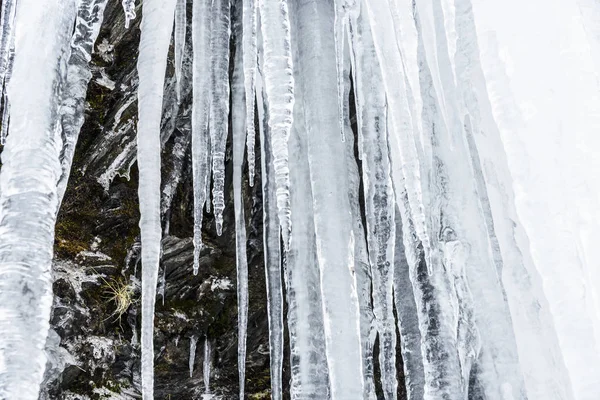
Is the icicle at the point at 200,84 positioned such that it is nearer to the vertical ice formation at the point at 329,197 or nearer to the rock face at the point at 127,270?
the vertical ice formation at the point at 329,197

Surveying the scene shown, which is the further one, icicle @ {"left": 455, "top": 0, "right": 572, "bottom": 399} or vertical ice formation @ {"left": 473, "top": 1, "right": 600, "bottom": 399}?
icicle @ {"left": 455, "top": 0, "right": 572, "bottom": 399}

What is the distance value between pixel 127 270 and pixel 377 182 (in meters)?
1.95

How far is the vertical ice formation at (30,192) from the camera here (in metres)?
1.08

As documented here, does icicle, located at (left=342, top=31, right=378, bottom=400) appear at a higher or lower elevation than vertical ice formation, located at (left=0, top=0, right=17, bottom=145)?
lower

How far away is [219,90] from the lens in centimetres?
191

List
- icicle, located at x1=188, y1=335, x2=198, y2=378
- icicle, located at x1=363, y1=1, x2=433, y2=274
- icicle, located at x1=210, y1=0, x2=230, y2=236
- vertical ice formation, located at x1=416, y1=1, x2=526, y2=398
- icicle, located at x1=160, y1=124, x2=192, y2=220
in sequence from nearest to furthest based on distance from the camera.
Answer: vertical ice formation, located at x1=416, y1=1, x2=526, y2=398, icicle, located at x1=363, y1=1, x2=433, y2=274, icicle, located at x1=210, y1=0, x2=230, y2=236, icicle, located at x1=160, y1=124, x2=192, y2=220, icicle, located at x1=188, y1=335, x2=198, y2=378

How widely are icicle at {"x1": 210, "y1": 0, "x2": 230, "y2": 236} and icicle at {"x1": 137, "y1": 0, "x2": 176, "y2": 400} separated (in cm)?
23

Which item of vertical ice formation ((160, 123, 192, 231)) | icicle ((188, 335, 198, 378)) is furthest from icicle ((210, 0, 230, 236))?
icicle ((188, 335, 198, 378))

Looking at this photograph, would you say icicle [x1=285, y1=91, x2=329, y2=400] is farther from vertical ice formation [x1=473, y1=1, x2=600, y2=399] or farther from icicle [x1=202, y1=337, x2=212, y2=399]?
icicle [x1=202, y1=337, x2=212, y2=399]

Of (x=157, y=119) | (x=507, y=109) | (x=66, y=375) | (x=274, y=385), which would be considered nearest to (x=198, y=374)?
(x=66, y=375)

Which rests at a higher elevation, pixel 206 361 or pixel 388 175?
pixel 388 175

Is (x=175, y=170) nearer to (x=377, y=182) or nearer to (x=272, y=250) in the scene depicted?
(x=272, y=250)

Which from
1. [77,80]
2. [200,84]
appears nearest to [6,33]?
[77,80]

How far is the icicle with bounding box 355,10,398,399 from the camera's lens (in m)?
1.63
